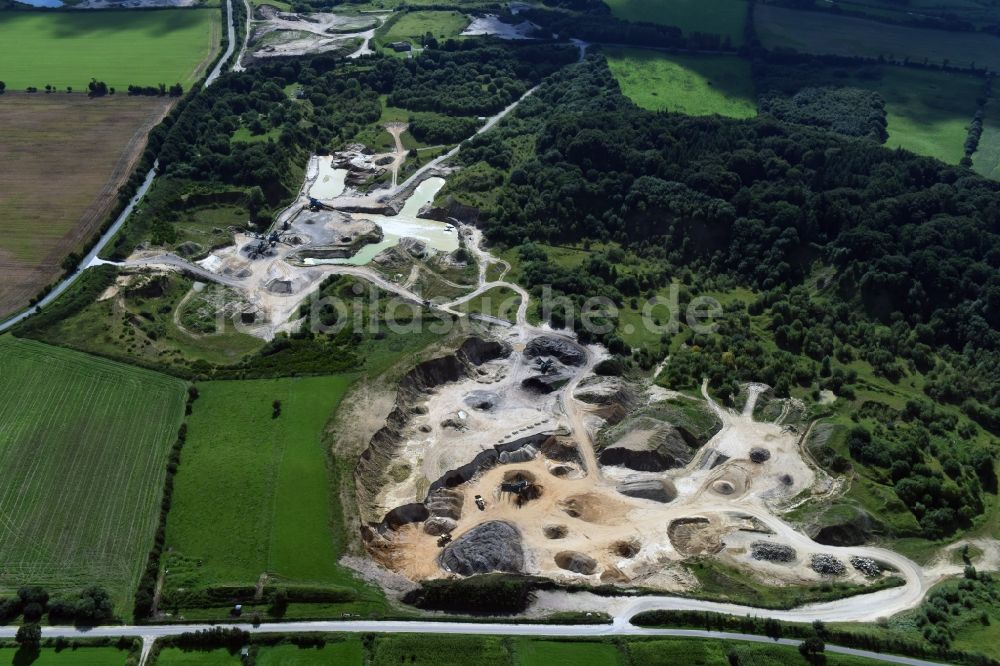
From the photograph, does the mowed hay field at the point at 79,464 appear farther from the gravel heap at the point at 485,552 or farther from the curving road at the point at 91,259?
the gravel heap at the point at 485,552

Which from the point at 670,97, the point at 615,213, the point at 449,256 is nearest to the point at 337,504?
the point at 449,256

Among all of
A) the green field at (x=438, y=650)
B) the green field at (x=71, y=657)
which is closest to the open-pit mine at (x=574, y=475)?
the green field at (x=438, y=650)

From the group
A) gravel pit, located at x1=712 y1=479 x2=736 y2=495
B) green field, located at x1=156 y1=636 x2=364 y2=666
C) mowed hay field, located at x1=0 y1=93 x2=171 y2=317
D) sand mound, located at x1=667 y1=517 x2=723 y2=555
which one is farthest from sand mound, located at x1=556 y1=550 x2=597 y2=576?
mowed hay field, located at x1=0 y1=93 x2=171 y2=317

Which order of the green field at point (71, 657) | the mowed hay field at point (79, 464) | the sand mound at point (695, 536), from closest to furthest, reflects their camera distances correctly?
the green field at point (71, 657), the mowed hay field at point (79, 464), the sand mound at point (695, 536)

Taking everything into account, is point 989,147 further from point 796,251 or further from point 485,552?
point 485,552

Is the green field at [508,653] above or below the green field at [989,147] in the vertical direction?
below

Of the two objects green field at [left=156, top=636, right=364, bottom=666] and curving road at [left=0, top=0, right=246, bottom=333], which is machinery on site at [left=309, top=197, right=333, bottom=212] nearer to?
→ curving road at [left=0, top=0, right=246, bottom=333]

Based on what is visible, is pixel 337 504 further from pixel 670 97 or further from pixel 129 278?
pixel 670 97

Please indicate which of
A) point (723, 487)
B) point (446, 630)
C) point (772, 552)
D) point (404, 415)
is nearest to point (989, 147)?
point (723, 487)
